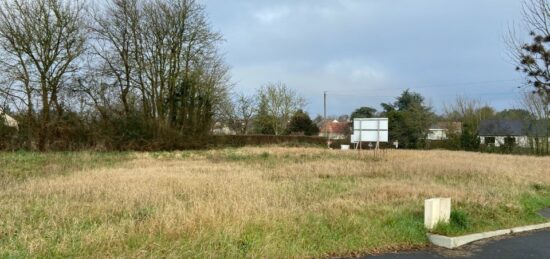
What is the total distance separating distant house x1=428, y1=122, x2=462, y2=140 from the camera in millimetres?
58703

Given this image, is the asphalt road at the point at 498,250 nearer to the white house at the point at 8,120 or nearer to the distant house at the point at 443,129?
the white house at the point at 8,120

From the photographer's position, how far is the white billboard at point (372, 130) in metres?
29.2

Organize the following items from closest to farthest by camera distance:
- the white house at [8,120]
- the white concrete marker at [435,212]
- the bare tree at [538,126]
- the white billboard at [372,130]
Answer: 1. the white concrete marker at [435,212]
2. the white house at [8,120]
3. the white billboard at [372,130]
4. the bare tree at [538,126]

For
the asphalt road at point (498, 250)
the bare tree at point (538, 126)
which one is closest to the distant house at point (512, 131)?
the bare tree at point (538, 126)

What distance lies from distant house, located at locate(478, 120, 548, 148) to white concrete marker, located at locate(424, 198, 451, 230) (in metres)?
47.2

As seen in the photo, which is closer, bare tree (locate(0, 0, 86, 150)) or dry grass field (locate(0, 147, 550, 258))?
dry grass field (locate(0, 147, 550, 258))

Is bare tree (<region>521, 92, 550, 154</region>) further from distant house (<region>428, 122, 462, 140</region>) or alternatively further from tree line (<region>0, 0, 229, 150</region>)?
tree line (<region>0, 0, 229, 150</region>)

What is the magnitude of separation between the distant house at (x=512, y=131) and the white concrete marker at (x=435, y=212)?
47221mm

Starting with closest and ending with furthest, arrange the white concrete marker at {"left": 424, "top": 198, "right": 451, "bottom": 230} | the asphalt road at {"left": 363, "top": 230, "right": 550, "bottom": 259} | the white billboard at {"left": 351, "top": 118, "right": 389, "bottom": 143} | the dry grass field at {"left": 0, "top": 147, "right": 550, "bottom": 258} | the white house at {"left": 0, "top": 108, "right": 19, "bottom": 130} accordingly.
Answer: the dry grass field at {"left": 0, "top": 147, "right": 550, "bottom": 258}, the asphalt road at {"left": 363, "top": 230, "right": 550, "bottom": 259}, the white concrete marker at {"left": 424, "top": 198, "right": 451, "bottom": 230}, the white house at {"left": 0, "top": 108, "right": 19, "bottom": 130}, the white billboard at {"left": 351, "top": 118, "right": 389, "bottom": 143}

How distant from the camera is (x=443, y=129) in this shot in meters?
62.9

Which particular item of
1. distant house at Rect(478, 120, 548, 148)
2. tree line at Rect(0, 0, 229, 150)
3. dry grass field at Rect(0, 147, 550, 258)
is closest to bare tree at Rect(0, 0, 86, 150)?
tree line at Rect(0, 0, 229, 150)

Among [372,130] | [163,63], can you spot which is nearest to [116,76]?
[163,63]

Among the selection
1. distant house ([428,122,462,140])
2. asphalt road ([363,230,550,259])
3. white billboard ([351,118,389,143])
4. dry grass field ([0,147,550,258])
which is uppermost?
distant house ([428,122,462,140])

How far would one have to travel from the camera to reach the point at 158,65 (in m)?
36.2
